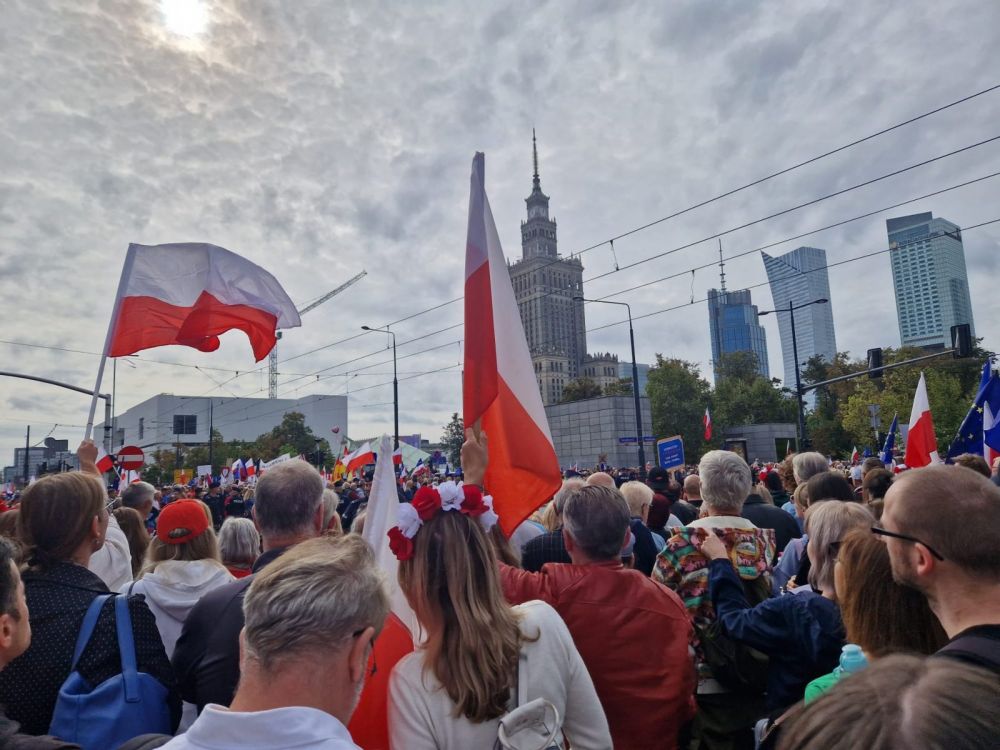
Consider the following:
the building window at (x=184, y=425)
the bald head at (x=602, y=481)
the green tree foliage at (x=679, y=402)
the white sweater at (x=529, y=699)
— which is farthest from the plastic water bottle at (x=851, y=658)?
the green tree foliage at (x=679, y=402)

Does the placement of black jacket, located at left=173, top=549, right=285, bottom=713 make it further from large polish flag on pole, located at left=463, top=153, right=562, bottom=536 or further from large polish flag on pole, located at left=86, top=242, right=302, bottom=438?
large polish flag on pole, located at left=86, top=242, right=302, bottom=438

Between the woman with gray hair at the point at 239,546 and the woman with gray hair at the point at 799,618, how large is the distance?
9.42ft

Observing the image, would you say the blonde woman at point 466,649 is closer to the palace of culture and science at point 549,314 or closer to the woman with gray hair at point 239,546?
the woman with gray hair at point 239,546

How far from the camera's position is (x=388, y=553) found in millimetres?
2891

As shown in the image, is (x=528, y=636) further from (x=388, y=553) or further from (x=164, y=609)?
(x=164, y=609)

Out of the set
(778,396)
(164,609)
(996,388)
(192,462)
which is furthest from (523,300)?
(164,609)

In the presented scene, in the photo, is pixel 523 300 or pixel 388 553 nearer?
pixel 388 553

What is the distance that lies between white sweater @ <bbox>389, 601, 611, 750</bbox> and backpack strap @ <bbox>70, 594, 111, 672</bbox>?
1.24m

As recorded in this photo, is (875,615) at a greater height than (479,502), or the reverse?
(479,502)

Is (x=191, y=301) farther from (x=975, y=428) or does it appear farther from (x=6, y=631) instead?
(x=975, y=428)

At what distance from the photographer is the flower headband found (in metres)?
2.45

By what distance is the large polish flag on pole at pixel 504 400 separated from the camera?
3533 millimetres

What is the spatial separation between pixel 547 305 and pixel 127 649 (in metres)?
106

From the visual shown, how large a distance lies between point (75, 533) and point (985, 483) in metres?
3.49
